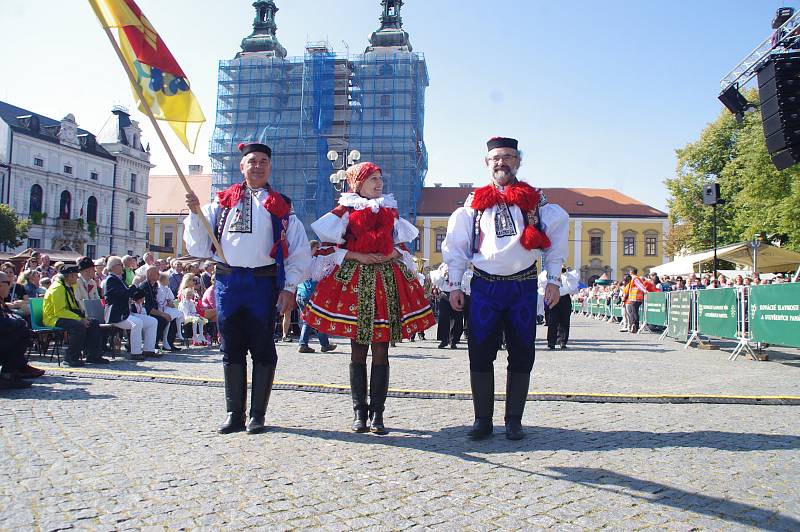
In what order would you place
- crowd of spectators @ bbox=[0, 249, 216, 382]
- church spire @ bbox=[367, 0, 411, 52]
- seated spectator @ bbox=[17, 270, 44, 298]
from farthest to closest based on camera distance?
church spire @ bbox=[367, 0, 411, 52], seated spectator @ bbox=[17, 270, 44, 298], crowd of spectators @ bbox=[0, 249, 216, 382]

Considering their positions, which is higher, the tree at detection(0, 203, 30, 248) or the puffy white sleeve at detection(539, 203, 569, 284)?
the tree at detection(0, 203, 30, 248)

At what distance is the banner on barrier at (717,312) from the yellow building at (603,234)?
63.6 m

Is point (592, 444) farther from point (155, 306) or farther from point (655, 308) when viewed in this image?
point (655, 308)

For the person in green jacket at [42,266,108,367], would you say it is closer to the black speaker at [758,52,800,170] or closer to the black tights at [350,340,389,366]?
the black tights at [350,340,389,366]

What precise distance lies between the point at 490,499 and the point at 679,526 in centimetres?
85

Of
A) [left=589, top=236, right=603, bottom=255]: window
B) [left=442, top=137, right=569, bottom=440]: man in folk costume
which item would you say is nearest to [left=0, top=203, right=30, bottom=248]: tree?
[left=442, top=137, right=569, bottom=440]: man in folk costume

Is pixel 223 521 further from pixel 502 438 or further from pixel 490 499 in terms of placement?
pixel 502 438

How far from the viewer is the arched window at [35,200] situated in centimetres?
6359

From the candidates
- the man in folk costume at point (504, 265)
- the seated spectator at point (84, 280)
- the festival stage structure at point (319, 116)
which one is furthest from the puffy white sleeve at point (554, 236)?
the festival stage structure at point (319, 116)

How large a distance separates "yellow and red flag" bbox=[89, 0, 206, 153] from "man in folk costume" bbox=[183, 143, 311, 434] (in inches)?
22.2

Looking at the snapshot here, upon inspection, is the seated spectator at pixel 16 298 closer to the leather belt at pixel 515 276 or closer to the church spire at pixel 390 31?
the leather belt at pixel 515 276

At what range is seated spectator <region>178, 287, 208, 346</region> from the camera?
13.9 m

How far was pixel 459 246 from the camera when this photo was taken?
5.15 meters

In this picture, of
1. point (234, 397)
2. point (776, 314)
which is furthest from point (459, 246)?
point (776, 314)
